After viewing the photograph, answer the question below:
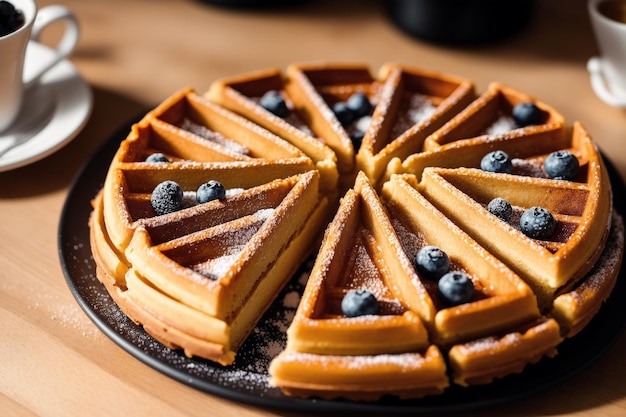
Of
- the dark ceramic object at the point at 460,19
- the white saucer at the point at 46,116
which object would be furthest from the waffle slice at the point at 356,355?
the dark ceramic object at the point at 460,19

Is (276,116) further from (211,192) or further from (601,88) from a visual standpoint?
(601,88)

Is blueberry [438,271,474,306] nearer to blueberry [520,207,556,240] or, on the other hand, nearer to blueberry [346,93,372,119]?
blueberry [520,207,556,240]

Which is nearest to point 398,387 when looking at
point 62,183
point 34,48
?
point 62,183

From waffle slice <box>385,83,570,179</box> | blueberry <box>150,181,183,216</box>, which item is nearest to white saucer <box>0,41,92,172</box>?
blueberry <box>150,181,183,216</box>

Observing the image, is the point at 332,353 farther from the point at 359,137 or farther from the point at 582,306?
the point at 359,137

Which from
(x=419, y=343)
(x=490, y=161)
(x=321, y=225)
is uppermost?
(x=490, y=161)

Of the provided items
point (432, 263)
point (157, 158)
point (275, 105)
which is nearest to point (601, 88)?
point (275, 105)

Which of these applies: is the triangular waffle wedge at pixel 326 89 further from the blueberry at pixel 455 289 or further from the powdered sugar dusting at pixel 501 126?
the blueberry at pixel 455 289
